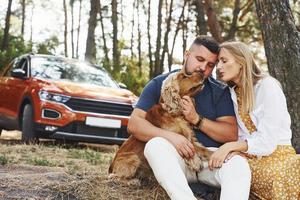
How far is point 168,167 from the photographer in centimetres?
347

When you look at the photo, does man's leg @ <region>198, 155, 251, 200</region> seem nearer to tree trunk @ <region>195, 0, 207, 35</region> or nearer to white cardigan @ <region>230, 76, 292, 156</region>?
white cardigan @ <region>230, 76, 292, 156</region>

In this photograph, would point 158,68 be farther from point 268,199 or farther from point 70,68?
point 268,199

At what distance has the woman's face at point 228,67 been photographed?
3.77 meters

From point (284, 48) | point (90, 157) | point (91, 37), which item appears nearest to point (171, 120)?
point (284, 48)

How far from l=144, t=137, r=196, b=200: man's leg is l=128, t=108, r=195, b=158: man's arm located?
47 millimetres

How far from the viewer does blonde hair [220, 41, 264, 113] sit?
12.1 ft

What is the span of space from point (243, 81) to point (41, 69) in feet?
19.3

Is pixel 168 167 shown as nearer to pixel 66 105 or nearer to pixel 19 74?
pixel 66 105

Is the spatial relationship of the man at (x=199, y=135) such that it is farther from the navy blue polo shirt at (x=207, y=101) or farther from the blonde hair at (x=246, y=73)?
the blonde hair at (x=246, y=73)

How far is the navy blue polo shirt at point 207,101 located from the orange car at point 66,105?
13.8ft

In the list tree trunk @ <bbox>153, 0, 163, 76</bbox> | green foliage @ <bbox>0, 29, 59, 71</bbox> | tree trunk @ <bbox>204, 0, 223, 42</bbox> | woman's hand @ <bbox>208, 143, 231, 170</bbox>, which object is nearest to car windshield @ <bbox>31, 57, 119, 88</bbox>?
tree trunk @ <bbox>204, 0, 223, 42</bbox>

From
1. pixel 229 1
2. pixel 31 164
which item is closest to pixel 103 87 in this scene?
pixel 31 164

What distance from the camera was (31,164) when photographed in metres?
5.77

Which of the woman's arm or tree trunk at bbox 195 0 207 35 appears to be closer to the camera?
the woman's arm
